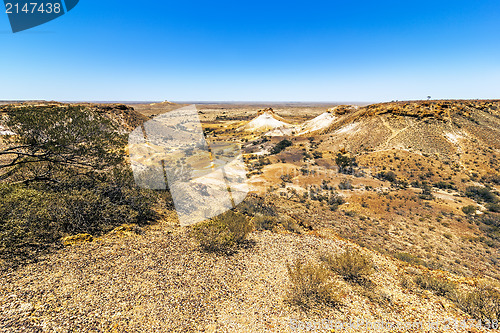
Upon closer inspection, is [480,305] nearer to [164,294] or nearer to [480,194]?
[164,294]

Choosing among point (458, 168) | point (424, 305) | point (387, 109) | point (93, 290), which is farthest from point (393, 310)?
point (387, 109)

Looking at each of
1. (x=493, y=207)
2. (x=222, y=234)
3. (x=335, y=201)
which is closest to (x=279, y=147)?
(x=335, y=201)

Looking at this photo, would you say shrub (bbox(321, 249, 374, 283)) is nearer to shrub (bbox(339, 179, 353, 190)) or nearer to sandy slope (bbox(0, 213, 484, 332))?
sandy slope (bbox(0, 213, 484, 332))

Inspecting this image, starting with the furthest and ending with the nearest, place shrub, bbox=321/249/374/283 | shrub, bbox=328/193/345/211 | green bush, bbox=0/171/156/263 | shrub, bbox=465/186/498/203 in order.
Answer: shrub, bbox=465/186/498/203 < shrub, bbox=328/193/345/211 < shrub, bbox=321/249/374/283 < green bush, bbox=0/171/156/263

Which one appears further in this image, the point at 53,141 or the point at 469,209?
the point at 469,209

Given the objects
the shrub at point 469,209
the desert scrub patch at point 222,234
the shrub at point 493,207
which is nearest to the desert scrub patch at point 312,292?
the desert scrub patch at point 222,234

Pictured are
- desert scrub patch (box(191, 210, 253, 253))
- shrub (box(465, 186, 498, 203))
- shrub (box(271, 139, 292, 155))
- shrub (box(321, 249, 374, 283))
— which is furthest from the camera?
shrub (box(271, 139, 292, 155))

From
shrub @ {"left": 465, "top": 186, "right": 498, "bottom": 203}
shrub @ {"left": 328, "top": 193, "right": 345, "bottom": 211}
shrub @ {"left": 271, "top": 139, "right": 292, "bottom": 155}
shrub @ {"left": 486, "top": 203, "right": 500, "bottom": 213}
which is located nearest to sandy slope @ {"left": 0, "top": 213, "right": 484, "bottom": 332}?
shrub @ {"left": 328, "top": 193, "right": 345, "bottom": 211}
